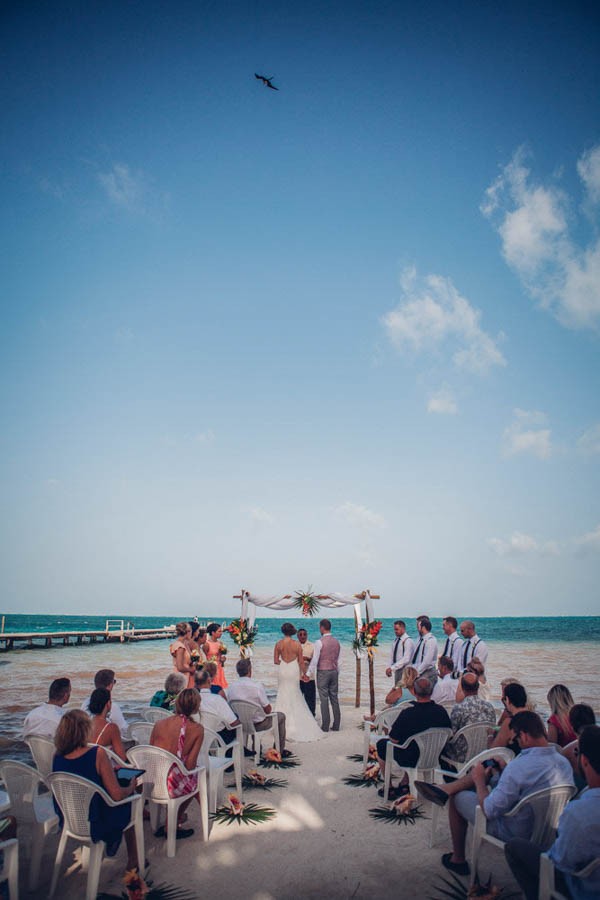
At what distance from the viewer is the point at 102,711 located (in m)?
4.75

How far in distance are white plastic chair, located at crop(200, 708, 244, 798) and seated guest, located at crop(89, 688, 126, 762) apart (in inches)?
53.3

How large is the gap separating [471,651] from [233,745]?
424cm

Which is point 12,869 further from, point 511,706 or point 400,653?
point 400,653

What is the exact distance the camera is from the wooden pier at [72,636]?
33.3m

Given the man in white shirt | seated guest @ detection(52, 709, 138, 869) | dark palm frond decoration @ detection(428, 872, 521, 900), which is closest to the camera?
dark palm frond decoration @ detection(428, 872, 521, 900)

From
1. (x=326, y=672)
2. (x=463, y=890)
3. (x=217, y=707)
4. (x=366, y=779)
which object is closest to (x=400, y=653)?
(x=326, y=672)

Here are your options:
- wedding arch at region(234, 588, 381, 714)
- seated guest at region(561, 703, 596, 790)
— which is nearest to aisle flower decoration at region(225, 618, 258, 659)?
wedding arch at region(234, 588, 381, 714)

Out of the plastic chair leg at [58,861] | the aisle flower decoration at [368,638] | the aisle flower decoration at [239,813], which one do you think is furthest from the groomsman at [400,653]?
the plastic chair leg at [58,861]

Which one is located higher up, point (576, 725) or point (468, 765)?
point (576, 725)

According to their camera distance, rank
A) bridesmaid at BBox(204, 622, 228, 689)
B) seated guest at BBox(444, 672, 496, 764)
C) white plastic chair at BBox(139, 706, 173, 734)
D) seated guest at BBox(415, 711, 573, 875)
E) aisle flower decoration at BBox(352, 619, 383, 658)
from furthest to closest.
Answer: aisle flower decoration at BBox(352, 619, 383, 658), bridesmaid at BBox(204, 622, 228, 689), white plastic chair at BBox(139, 706, 173, 734), seated guest at BBox(444, 672, 496, 764), seated guest at BBox(415, 711, 573, 875)

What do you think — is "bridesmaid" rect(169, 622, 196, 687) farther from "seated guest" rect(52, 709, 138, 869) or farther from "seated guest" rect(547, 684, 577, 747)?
"seated guest" rect(547, 684, 577, 747)

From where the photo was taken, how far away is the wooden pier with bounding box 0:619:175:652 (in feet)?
109

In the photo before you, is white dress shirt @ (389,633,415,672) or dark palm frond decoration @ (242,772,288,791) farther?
white dress shirt @ (389,633,415,672)

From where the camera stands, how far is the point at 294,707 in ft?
30.0
